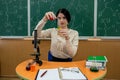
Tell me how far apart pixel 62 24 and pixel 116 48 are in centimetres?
148

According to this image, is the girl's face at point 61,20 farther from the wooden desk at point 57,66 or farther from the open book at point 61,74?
the open book at point 61,74

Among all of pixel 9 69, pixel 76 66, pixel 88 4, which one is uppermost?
pixel 88 4

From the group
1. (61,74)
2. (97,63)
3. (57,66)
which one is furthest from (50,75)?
(97,63)

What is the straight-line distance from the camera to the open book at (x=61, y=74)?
170 centimetres

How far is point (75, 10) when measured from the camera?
3480 millimetres

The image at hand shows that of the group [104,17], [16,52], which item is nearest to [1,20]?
[16,52]

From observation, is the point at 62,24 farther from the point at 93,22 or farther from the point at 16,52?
the point at 16,52

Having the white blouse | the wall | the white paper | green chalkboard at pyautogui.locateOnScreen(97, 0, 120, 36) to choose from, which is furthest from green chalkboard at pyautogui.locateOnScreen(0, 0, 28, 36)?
the white paper

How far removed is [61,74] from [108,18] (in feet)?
6.59

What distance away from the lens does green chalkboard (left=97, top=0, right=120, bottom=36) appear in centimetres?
342

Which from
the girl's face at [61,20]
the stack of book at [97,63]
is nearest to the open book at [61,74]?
the stack of book at [97,63]

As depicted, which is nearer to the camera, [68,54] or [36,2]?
[68,54]

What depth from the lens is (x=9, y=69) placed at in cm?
373

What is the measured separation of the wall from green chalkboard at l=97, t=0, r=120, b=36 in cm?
18
